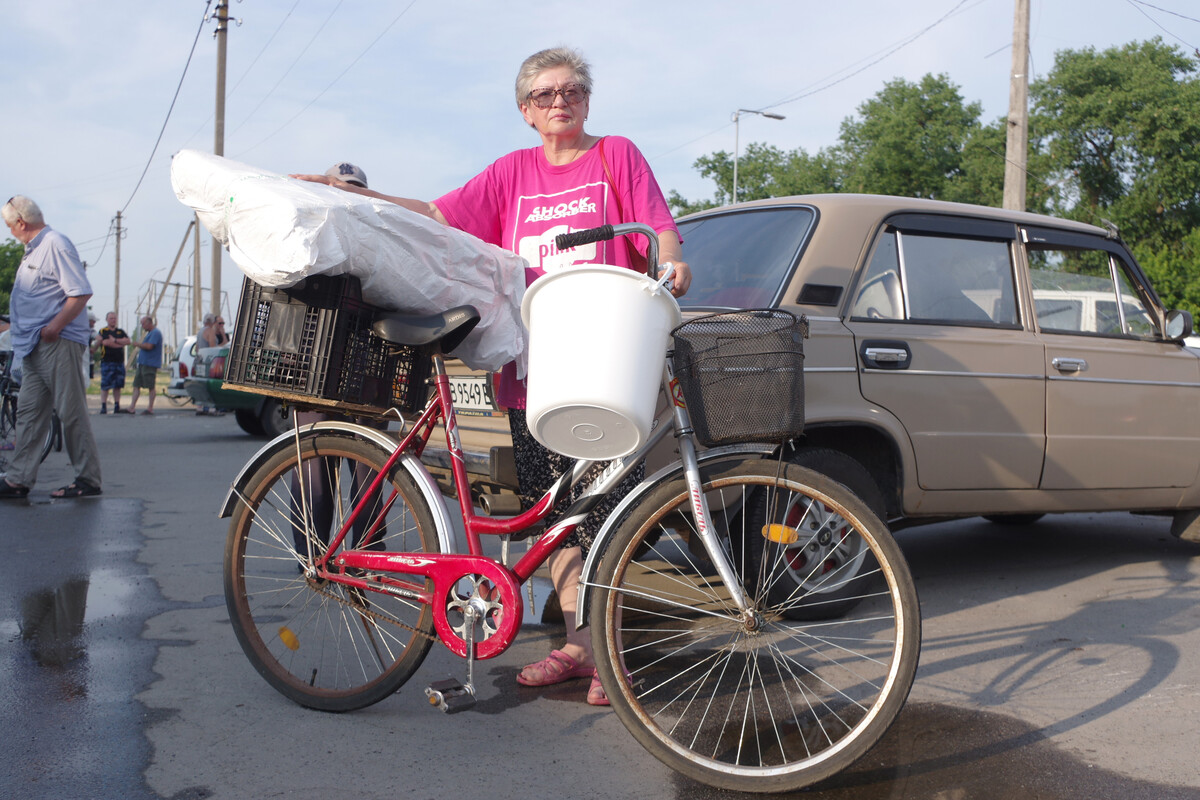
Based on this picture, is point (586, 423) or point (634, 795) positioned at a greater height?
point (586, 423)

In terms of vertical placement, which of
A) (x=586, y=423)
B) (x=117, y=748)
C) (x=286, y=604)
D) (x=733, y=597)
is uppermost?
(x=586, y=423)

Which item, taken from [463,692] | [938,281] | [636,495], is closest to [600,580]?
[636,495]

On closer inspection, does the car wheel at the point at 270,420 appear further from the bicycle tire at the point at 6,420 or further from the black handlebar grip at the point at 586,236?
the black handlebar grip at the point at 586,236

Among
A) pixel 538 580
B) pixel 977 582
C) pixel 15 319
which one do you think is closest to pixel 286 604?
pixel 538 580

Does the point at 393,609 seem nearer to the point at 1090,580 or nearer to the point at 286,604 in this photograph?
the point at 286,604

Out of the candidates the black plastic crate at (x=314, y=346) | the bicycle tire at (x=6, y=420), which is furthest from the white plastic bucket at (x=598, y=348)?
the bicycle tire at (x=6, y=420)

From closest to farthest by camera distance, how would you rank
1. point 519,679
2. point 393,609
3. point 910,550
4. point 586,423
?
point 586,423
point 393,609
point 519,679
point 910,550

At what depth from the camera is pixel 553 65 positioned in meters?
3.45

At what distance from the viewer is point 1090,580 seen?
17.8 feet

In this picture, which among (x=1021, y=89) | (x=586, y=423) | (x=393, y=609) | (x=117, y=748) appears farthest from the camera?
(x=1021, y=89)

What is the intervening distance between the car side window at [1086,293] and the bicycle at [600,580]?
214cm

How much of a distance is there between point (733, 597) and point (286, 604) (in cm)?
175

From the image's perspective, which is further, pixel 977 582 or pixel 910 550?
pixel 910 550

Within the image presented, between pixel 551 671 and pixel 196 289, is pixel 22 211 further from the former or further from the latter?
pixel 196 289
